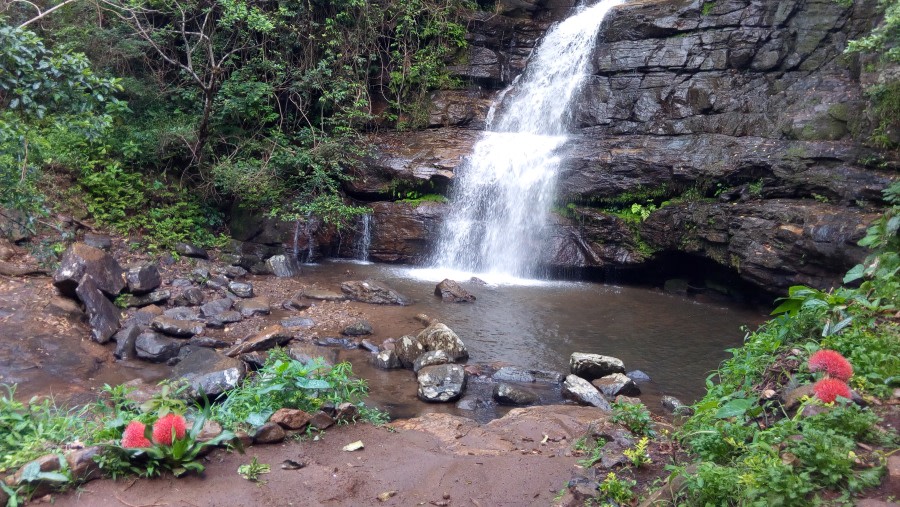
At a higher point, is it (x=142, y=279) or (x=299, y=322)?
(x=142, y=279)

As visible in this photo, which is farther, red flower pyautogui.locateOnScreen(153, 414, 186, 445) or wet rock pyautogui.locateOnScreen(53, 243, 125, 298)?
wet rock pyautogui.locateOnScreen(53, 243, 125, 298)

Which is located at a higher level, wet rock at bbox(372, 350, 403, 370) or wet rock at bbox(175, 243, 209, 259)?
wet rock at bbox(175, 243, 209, 259)

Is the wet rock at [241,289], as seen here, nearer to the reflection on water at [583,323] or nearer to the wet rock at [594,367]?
the reflection on water at [583,323]

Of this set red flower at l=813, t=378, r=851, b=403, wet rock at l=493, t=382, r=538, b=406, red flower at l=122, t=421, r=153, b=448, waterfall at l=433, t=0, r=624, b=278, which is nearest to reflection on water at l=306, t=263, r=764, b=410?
waterfall at l=433, t=0, r=624, b=278

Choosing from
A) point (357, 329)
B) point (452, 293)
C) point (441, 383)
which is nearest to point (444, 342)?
point (441, 383)

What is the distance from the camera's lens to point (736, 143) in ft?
36.7

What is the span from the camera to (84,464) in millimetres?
3373

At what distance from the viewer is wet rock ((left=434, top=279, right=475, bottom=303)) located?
1050cm

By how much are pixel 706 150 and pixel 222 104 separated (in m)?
9.41

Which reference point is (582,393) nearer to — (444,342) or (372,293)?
(444,342)

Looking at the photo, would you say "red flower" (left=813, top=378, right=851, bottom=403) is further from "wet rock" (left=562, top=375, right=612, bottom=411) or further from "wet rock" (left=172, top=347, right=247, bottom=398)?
"wet rock" (left=172, top=347, right=247, bottom=398)

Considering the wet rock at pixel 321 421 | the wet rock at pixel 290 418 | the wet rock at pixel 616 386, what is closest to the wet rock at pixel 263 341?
the wet rock at pixel 321 421

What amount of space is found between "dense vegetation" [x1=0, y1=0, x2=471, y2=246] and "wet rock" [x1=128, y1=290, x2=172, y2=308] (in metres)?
2.30

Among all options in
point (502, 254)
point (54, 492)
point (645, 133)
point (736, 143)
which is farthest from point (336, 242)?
point (54, 492)
